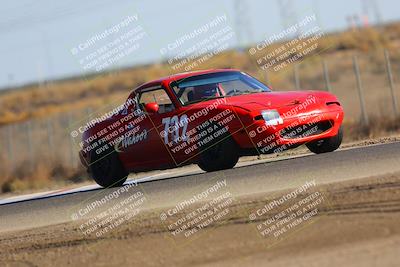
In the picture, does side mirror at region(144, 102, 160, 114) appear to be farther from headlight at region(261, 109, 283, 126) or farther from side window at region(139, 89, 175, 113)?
headlight at region(261, 109, 283, 126)

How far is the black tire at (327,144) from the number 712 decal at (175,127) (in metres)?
1.88

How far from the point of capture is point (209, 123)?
1123 cm

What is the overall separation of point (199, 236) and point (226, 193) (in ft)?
5.15

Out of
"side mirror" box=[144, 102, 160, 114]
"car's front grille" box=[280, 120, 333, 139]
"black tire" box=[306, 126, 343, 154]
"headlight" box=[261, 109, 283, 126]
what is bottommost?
"black tire" box=[306, 126, 343, 154]

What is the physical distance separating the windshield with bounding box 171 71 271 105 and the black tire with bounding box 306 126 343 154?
1.03 metres

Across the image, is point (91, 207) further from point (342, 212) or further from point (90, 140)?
point (342, 212)

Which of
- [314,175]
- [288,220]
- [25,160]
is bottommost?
[25,160]

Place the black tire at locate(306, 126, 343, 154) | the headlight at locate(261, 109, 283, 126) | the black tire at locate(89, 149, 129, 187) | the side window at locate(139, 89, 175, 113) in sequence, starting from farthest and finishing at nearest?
the black tire at locate(89, 149, 129, 187)
the side window at locate(139, 89, 175, 113)
the black tire at locate(306, 126, 343, 154)
the headlight at locate(261, 109, 283, 126)

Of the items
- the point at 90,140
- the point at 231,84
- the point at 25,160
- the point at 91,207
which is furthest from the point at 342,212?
the point at 25,160

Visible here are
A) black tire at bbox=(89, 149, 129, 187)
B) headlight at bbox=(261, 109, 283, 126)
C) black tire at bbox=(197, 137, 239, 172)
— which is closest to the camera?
headlight at bbox=(261, 109, 283, 126)

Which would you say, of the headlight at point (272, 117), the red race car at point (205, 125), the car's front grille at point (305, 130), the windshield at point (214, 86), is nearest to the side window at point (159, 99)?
the red race car at point (205, 125)

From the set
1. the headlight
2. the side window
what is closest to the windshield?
the side window

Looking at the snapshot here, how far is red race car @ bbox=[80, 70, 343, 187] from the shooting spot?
11.1m

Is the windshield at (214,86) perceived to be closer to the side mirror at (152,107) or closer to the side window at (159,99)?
the side window at (159,99)
